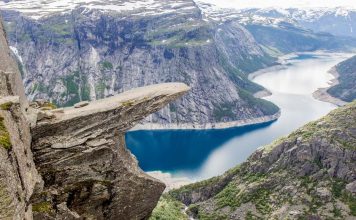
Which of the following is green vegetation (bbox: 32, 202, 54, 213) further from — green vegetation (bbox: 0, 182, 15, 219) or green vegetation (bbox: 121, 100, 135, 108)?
green vegetation (bbox: 121, 100, 135, 108)

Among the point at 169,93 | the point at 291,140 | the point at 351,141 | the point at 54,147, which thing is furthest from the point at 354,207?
the point at 54,147

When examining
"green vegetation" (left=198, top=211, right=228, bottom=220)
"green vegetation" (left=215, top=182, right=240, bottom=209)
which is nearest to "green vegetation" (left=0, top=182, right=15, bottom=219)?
"green vegetation" (left=198, top=211, right=228, bottom=220)

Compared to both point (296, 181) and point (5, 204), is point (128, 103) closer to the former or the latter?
point (5, 204)

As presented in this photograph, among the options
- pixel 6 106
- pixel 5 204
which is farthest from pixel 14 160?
pixel 6 106

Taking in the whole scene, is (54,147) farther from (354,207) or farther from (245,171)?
(245,171)

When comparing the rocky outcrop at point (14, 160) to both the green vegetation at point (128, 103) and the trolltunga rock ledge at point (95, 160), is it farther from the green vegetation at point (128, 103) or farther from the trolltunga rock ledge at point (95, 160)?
the green vegetation at point (128, 103)
